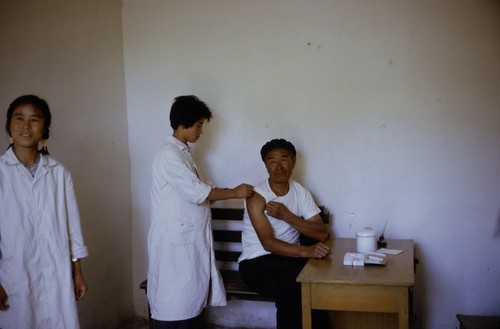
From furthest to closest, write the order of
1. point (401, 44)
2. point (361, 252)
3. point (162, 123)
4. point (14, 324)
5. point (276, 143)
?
point (162, 123)
point (401, 44)
point (276, 143)
point (361, 252)
point (14, 324)

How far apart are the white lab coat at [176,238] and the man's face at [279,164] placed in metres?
0.49

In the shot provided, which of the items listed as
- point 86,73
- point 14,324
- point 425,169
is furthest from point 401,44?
point 14,324

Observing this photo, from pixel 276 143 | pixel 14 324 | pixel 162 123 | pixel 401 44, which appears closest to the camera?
pixel 14 324

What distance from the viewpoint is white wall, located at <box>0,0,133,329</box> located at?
9.06 feet

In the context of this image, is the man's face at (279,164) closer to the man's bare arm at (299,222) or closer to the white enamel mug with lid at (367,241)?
the man's bare arm at (299,222)

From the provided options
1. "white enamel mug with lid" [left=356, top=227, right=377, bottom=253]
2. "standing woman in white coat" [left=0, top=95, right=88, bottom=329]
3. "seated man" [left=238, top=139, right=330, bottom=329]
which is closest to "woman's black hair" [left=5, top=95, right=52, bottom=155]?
"standing woman in white coat" [left=0, top=95, right=88, bottom=329]

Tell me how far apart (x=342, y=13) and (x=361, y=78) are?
1.63 feet

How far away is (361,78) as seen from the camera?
11.0 ft

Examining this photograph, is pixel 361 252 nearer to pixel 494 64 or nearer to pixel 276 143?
pixel 276 143

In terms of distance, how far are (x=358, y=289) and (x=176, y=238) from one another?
3.59 ft

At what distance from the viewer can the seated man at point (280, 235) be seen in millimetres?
2666

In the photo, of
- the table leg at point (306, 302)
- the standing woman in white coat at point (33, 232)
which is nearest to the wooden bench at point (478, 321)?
the table leg at point (306, 302)

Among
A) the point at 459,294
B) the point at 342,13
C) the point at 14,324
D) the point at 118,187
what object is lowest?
the point at 459,294

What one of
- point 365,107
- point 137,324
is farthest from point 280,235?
point 137,324
